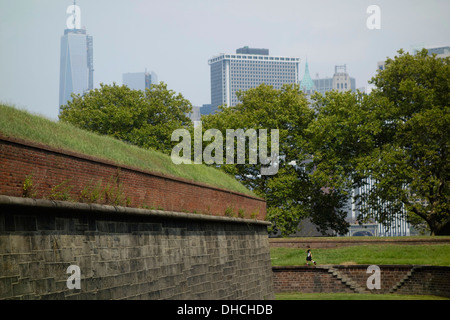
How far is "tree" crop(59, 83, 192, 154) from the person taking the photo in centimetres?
5041

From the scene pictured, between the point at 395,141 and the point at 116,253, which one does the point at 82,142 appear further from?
the point at 395,141

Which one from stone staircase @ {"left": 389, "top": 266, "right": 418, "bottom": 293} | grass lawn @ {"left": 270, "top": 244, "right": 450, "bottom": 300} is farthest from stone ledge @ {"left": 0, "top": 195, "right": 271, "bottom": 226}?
stone staircase @ {"left": 389, "top": 266, "right": 418, "bottom": 293}

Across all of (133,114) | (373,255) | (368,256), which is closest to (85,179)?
(368,256)

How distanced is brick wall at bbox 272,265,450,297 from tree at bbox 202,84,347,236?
1264cm

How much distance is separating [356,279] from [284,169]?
16.4 m

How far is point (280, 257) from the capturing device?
37781mm

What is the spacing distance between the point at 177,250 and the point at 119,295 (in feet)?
11.5

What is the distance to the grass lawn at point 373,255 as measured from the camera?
34.1 meters

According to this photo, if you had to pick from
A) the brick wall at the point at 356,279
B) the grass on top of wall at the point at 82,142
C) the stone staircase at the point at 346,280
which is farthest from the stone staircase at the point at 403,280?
the grass on top of wall at the point at 82,142

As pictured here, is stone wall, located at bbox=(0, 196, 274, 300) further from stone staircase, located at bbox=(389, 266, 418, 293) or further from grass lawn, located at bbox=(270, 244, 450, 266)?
grass lawn, located at bbox=(270, 244, 450, 266)

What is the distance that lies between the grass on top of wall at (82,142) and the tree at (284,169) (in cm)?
2334

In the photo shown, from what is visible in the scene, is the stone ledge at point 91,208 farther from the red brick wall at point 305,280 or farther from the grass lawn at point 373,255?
the grass lawn at point 373,255

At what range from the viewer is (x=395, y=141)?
1804 inches

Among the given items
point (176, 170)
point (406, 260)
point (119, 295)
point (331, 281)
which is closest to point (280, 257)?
point (331, 281)
